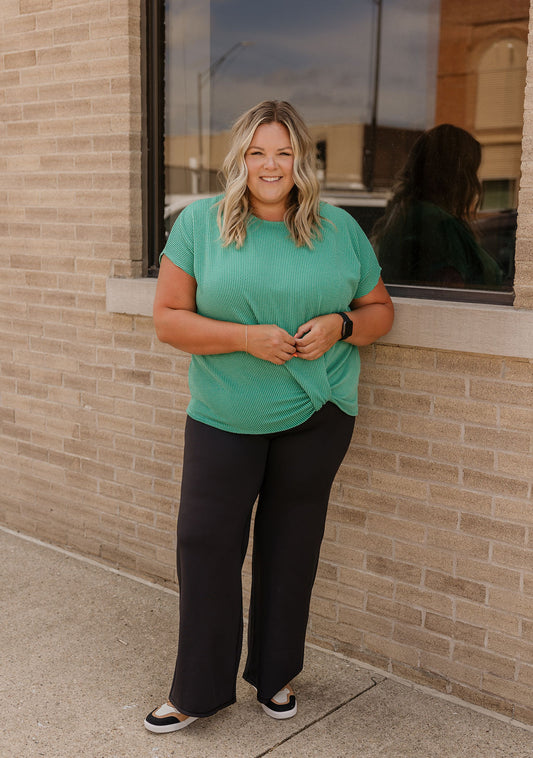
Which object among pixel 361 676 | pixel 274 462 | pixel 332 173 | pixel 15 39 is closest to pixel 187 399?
Result: pixel 274 462

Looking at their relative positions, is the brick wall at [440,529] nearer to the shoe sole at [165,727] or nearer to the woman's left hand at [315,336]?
the woman's left hand at [315,336]

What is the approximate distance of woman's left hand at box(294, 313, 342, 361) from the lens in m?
2.63

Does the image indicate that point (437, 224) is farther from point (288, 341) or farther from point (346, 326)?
point (288, 341)

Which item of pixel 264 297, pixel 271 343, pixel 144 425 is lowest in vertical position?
pixel 144 425

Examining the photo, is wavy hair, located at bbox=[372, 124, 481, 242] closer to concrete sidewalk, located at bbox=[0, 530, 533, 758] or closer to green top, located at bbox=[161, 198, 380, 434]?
green top, located at bbox=[161, 198, 380, 434]

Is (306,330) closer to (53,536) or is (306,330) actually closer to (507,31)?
(53,536)

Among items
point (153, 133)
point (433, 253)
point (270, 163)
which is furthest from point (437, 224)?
point (270, 163)

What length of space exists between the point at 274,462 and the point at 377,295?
677 mm

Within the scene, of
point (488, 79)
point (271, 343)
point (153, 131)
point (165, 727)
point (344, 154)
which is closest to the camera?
point (271, 343)

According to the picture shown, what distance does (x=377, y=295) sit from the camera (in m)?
2.93

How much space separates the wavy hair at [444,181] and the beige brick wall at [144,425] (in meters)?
1.56

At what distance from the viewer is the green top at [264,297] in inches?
104

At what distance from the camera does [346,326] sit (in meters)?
2.75

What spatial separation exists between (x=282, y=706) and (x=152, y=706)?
0.48 m
